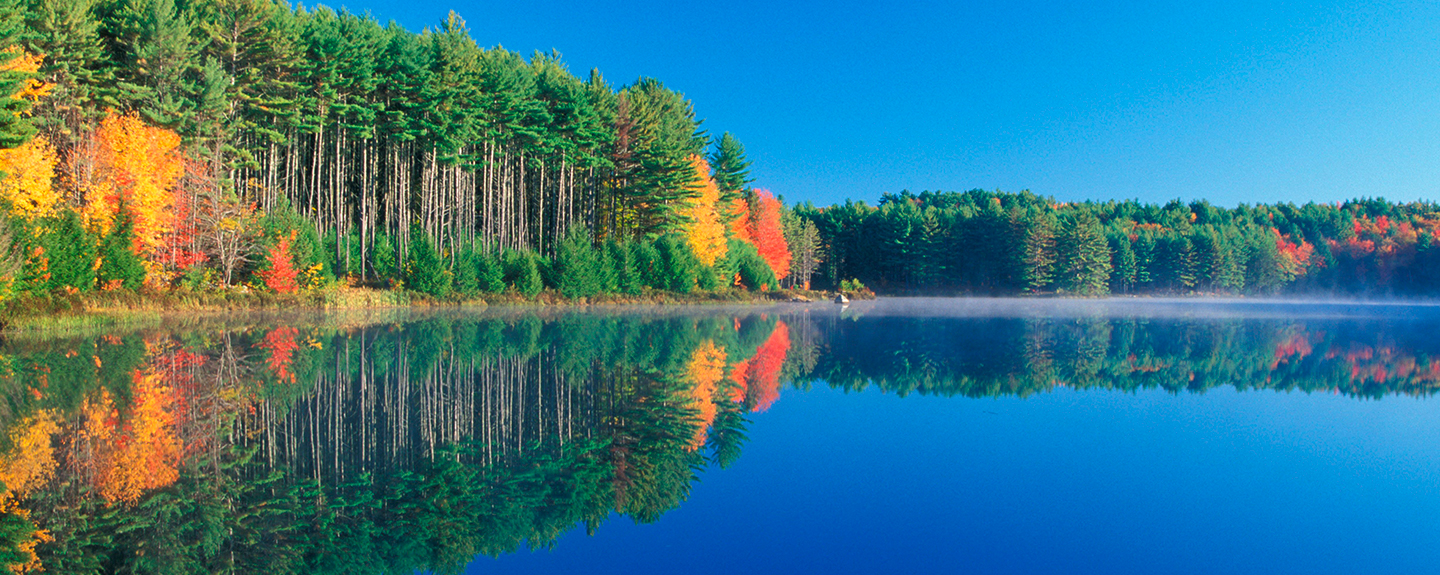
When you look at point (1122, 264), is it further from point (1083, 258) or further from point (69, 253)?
point (69, 253)

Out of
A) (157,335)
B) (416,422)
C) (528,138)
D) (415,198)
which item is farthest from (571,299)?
(416,422)

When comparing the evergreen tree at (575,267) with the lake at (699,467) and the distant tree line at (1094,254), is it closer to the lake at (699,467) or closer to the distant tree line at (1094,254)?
the lake at (699,467)

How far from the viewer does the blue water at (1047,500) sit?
4.52 metres

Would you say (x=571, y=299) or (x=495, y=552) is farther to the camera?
(x=571, y=299)

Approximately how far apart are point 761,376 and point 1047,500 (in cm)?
701

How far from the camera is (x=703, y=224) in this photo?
5106 cm

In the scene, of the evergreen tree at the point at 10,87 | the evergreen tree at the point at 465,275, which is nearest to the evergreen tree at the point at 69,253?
the evergreen tree at the point at 10,87

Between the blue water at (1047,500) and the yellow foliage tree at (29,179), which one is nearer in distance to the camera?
the blue water at (1047,500)

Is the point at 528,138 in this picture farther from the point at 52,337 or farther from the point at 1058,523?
the point at 1058,523

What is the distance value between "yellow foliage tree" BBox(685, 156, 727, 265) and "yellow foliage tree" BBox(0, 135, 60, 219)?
31.4 metres

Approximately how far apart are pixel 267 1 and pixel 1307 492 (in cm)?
3891

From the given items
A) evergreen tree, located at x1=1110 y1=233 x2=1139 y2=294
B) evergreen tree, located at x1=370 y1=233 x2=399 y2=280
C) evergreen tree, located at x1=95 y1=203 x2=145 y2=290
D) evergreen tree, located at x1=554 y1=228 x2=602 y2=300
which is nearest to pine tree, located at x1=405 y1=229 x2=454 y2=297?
evergreen tree, located at x1=370 y1=233 x2=399 y2=280

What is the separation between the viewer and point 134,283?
2322 cm

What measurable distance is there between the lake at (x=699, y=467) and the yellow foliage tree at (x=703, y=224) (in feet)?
120
